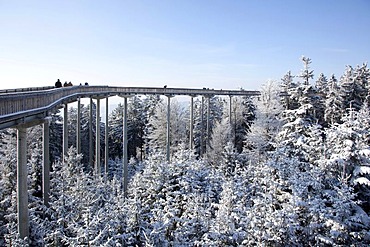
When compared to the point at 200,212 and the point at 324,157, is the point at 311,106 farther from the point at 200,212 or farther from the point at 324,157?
the point at 200,212

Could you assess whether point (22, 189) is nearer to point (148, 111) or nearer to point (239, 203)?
point (239, 203)

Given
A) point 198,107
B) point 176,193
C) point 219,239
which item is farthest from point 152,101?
point 219,239

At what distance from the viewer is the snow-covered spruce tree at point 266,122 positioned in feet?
115

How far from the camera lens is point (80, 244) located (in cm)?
1095

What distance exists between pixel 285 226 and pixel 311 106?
38.4 feet

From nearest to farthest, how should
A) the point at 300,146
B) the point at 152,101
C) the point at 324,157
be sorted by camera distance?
the point at 324,157 < the point at 300,146 < the point at 152,101

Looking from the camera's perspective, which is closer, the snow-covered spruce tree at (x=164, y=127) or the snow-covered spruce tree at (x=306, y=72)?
the snow-covered spruce tree at (x=306, y=72)

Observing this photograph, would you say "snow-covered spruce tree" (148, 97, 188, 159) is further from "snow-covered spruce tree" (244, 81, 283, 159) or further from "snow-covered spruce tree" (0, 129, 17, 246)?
"snow-covered spruce tree" (0, 129, 17, 246)

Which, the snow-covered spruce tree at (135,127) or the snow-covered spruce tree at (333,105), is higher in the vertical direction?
the snow-covered spruce tree at (333,105)

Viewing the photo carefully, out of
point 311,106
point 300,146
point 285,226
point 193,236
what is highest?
point 311,106

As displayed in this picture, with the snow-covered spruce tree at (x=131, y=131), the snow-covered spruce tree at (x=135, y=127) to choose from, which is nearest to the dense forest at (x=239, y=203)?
the snow-covered spruce tree at (x=131, y=131)

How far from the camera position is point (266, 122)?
121 feet

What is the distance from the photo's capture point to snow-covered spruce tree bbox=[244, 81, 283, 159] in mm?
34938

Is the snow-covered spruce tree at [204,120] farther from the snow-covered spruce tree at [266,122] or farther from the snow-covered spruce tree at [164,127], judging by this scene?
the snow-covered spruce tree at [266,122]
